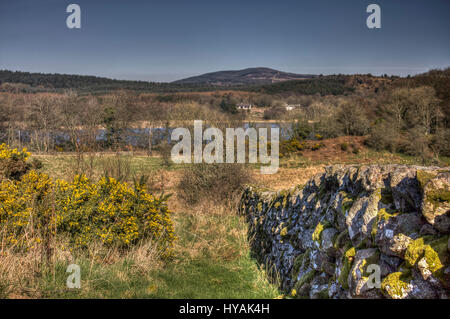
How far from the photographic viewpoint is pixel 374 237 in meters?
2.79

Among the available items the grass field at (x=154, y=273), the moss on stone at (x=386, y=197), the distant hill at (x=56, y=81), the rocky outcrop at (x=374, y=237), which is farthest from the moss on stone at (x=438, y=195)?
the distant hill at (x=56, y=81)

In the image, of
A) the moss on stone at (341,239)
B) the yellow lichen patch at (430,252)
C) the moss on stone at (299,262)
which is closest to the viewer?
the yellow lichen patch at (430,252)

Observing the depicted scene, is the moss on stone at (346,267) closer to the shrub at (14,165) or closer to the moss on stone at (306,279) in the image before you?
the moss on stone at (306,279)

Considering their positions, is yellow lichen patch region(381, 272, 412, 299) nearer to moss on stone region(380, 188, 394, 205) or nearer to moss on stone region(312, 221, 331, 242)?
moss on stone region(380, 188, 394, 205)

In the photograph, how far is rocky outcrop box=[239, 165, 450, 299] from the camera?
2295 millimetres

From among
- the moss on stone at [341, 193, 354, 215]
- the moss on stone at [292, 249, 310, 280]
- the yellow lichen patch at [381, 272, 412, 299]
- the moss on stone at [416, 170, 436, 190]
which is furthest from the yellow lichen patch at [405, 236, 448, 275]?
the moss on stone at [292, 249, 310, 280]

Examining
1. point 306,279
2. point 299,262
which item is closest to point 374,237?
point 306,279

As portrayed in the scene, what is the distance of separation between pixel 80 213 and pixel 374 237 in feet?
14.8

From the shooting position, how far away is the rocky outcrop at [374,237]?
229 cm

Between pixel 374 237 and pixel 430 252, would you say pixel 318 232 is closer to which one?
pixel 374 237

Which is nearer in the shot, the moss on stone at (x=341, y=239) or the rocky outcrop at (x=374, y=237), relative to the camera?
the rocky outcrop at (x=374, y=237)

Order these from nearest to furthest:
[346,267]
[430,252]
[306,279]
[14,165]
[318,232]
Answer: [430,252]
[346,267]
[306,279]
[318,232]
[14,165]

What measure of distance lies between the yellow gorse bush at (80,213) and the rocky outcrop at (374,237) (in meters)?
2.53

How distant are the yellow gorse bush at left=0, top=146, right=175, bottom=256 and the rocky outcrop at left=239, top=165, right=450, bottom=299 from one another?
2525mm
